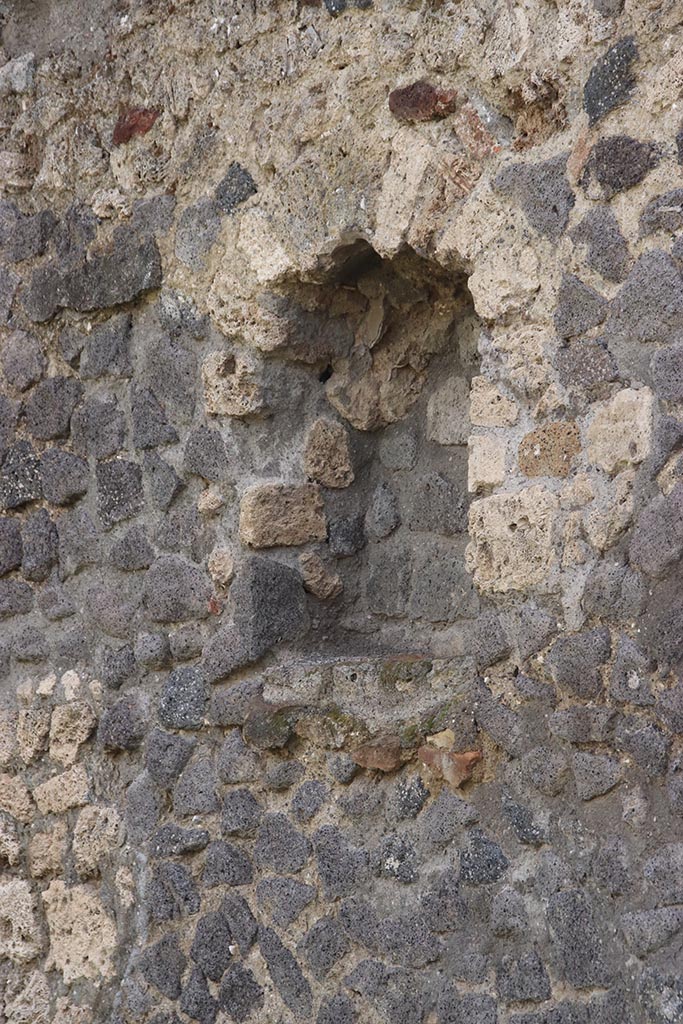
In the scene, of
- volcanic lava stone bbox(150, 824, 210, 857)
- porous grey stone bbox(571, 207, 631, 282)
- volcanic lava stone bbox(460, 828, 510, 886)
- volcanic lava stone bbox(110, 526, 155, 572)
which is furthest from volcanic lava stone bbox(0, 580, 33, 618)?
porous grey stone bbox(571, 207, 631, 282)

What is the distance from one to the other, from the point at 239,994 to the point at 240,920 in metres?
0.17

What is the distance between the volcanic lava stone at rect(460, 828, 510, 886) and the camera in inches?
111

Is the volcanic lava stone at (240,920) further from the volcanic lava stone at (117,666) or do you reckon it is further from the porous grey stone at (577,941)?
the porous grey stone at (577,941)

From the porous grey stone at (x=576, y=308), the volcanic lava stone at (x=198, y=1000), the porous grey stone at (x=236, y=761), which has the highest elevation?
the porous grey stone at (x=576, y=308)

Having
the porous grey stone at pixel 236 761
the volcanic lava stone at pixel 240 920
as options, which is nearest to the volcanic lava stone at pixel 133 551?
the porous grey stone at pixel 236 761

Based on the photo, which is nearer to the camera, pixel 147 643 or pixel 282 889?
pixel 282 889

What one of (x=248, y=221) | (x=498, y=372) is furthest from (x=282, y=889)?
(x=248, y=221)

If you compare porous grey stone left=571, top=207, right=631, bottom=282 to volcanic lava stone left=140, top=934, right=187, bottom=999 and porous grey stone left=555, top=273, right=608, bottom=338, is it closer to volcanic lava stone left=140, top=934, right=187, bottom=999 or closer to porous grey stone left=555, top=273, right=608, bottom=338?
porous grey stone left=555, top=273, right=608, bottom=338

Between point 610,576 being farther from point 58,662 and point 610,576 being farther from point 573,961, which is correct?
point 58,662

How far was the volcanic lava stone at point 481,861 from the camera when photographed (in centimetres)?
282

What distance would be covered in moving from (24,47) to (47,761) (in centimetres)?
201

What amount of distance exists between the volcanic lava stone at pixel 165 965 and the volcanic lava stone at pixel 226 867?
0.62ft

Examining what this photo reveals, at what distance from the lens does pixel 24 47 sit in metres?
3.97

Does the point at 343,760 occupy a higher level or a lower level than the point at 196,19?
→ lower
